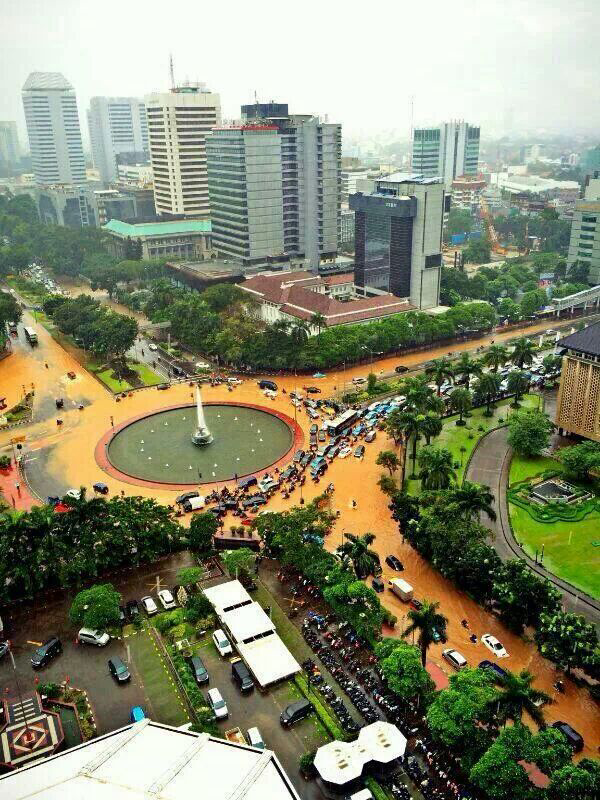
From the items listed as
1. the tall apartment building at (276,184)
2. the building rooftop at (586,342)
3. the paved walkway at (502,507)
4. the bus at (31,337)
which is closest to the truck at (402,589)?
the paved walkway at (502,507)

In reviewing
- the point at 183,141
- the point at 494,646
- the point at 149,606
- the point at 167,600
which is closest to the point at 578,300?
the point at 494,646

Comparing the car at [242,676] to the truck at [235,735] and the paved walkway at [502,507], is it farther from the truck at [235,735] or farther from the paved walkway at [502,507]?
the paved walkway at [502,507]

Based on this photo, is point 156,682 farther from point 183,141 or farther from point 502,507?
point 183,141

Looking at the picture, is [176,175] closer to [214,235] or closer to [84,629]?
[214,235]

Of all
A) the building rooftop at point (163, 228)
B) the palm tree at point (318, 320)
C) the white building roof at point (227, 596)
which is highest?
the building rooftop at point (163, 228)

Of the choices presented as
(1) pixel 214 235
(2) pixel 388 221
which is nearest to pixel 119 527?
(2) pixel 388 221

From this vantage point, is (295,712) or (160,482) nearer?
(295,712)
